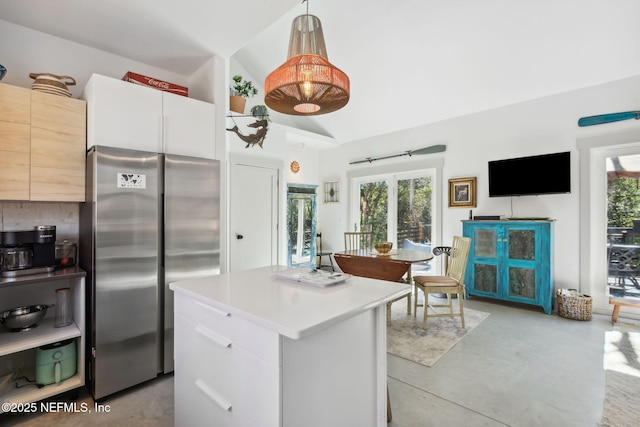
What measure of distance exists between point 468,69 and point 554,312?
306 centimetres

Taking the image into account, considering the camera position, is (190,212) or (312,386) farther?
(190,212)

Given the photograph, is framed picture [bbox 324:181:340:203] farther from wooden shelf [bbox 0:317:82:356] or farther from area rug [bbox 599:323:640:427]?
wooden shelf [bbox 0:317:82:356]

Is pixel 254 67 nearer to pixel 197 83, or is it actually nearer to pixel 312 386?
pixel 197 83

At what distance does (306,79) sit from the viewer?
1.52 m

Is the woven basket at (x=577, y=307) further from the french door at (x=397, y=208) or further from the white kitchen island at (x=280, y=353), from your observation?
the white kitchen island at (x=280, y=353)

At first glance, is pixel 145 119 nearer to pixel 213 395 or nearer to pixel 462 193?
pixel 213 395

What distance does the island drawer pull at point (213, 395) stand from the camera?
121 cm

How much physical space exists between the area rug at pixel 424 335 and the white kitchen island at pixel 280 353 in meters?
1.25

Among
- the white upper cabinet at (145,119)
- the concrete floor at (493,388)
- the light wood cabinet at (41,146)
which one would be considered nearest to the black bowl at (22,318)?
the concrete floor at (493,388)

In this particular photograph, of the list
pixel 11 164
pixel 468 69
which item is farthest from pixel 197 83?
pixel 468 69

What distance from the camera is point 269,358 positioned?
40.4 inches

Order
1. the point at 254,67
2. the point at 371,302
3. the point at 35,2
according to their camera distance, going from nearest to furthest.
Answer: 1. the point at 371,302
2. the point at 35,2
3. the point at 254,67

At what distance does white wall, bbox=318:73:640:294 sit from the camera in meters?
3.42

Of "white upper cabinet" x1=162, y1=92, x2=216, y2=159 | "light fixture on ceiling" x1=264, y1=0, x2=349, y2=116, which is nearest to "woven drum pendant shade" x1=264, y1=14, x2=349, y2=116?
"light fixture on ceiling" x1=264, y1=0, x2=349, y2=116
